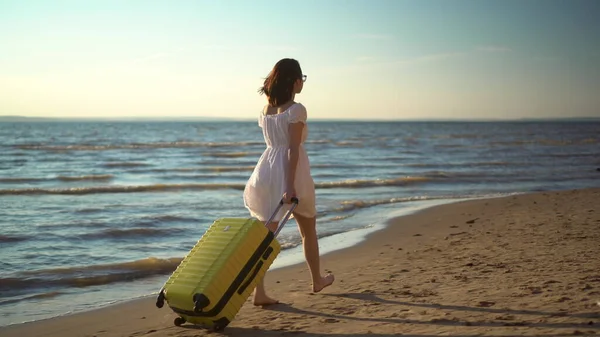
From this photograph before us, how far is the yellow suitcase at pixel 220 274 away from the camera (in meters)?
3.92

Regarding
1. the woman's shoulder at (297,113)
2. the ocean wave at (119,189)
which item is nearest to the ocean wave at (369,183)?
the ocean wave at (119,189)

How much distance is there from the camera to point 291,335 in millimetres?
4086

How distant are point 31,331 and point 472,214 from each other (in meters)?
7.54

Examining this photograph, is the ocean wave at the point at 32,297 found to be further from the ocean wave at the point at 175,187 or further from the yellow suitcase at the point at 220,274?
the ocean wave at the point at 175,187

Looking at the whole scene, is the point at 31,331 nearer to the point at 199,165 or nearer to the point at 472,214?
the point at 472,214

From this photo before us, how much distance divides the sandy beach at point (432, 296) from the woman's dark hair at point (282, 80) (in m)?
1.59

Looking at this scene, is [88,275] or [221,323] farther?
[88,275]

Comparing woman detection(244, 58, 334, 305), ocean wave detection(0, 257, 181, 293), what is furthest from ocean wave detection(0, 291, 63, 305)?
woman detection(244, 58, 334, 305)

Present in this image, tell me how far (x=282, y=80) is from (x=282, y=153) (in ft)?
1.74

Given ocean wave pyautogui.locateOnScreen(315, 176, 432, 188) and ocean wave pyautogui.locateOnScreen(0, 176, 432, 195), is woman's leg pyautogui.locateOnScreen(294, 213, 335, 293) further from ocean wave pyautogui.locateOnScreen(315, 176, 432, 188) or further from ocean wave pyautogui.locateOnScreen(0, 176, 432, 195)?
ocean wave pyautogui.locateOnScreen(315, 176, 432, 188)

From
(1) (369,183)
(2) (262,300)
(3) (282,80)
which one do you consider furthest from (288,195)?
(1) (369,183)

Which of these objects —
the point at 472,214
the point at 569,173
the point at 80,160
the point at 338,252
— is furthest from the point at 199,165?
the point at 338,252

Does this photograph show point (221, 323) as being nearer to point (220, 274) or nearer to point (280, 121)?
point (220, 274)

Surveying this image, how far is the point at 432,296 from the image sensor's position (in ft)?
16.0
